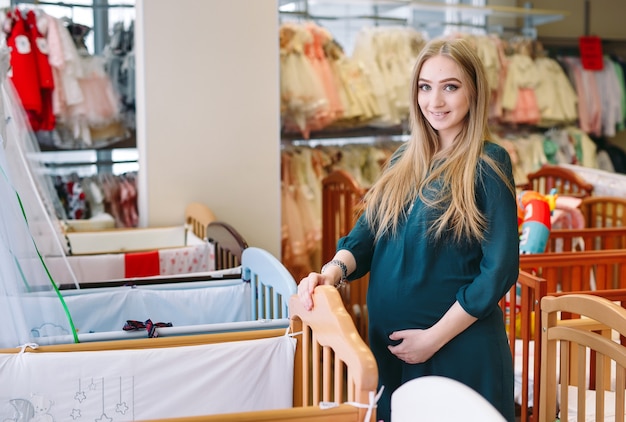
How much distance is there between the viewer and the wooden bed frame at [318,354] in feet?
4.67

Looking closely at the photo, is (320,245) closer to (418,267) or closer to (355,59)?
(355,59)

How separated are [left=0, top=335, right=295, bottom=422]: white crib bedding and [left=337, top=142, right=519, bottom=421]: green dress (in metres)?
0.30

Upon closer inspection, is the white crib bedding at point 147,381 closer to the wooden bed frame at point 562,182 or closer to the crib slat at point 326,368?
the crib slat at point 326,368

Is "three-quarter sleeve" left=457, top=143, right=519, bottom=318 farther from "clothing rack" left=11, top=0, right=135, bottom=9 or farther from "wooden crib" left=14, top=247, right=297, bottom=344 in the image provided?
"clothing rack" left=11, top=0, right=135, bottom=9

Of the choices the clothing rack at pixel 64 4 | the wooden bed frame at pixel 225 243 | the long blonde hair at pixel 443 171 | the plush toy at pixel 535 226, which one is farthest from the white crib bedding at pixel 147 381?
the clothing rack at pixel 64 4

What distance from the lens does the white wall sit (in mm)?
3703

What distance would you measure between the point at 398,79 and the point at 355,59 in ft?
0.93

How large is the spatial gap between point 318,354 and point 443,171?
0.45m

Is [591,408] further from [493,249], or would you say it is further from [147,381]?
[147,381]

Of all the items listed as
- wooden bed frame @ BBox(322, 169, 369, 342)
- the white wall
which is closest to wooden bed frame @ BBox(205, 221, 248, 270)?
the white wall

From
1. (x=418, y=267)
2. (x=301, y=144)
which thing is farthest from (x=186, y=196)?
(x=418, y=267)

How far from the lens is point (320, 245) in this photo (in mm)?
4906

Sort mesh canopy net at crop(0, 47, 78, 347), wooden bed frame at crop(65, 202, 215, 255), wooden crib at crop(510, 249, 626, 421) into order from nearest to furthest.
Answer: mesh canopy net at crop(0, 47, 78, 347) < wooden crib at crop(510, 249, 626, 421) < wooden bed frame at crop(65, 202, 215, 255)

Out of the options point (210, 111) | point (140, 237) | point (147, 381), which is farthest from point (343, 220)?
point (147, 381)
